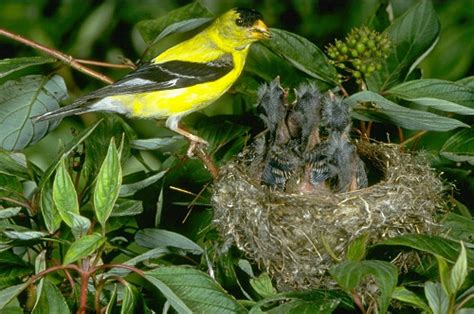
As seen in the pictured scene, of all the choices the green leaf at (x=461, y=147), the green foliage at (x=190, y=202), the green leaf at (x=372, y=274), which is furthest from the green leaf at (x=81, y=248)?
the green leaf at (x=461, y=147)

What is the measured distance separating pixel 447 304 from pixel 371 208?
91cm

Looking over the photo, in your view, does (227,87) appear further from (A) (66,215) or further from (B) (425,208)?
(A) (66,215)

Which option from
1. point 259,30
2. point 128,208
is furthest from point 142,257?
point 259,30

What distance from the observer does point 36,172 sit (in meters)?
2.61

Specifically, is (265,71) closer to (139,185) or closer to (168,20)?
(168,20)

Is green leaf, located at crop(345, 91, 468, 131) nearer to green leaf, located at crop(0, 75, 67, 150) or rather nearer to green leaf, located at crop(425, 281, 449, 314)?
green leaf, located at crop(425, 281, 449, 314)

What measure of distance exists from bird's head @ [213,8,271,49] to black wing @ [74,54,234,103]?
0.29ft

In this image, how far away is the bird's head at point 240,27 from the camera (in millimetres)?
3268

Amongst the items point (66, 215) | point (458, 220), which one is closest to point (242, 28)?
point (458, 220)

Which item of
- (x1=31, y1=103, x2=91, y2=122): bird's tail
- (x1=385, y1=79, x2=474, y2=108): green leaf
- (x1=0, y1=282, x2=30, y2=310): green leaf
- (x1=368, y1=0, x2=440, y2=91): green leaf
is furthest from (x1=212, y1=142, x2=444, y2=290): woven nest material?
(x1=0, y1=282, x2=30, y2=310): green leaf

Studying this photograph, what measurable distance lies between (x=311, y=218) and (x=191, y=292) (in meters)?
0.82

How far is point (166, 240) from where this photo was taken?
250 centimetres

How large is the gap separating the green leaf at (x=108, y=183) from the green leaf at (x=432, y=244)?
57cm

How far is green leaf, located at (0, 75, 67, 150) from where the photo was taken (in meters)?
2.60
